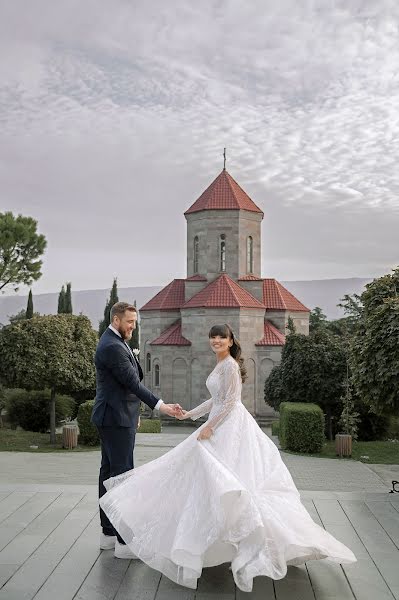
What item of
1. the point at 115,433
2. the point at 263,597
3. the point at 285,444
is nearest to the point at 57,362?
the point at 285,444

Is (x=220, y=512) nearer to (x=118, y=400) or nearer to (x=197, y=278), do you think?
(x=118, y=400)

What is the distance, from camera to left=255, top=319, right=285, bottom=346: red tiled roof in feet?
125

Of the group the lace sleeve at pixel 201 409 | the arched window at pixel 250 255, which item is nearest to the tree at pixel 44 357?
the lace sleeve at pixel 201 409

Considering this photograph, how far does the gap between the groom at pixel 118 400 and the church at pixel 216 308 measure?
30600mm

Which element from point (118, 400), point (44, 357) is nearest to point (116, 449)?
point (118, 400)

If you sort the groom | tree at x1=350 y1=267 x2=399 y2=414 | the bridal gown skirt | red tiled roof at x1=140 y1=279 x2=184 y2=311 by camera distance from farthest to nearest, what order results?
red tiled roof at x1=140 y1=279 x2=184 y2=311 < tree at x1=350 y1=267 x2=399 y2=414 < the groom < the bridal gown skirt

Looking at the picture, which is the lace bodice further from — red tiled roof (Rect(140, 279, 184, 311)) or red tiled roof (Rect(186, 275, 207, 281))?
red tiled roof (Rect(140, 279, 184, 311))

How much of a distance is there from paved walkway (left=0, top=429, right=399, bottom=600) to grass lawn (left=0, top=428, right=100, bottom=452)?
1118 cm

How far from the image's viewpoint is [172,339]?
38.9 m

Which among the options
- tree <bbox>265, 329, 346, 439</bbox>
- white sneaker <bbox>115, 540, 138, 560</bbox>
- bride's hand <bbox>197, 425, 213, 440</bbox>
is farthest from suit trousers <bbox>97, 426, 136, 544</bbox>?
tree <bbox>265, 329, 346, 439</bbox>

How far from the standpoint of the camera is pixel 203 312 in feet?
123

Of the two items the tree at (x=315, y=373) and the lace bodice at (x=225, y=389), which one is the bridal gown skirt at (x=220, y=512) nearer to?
the lace bodice at (x=225, y=389)

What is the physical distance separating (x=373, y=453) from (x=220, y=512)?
15953 mm

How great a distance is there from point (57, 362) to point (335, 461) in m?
8.60
